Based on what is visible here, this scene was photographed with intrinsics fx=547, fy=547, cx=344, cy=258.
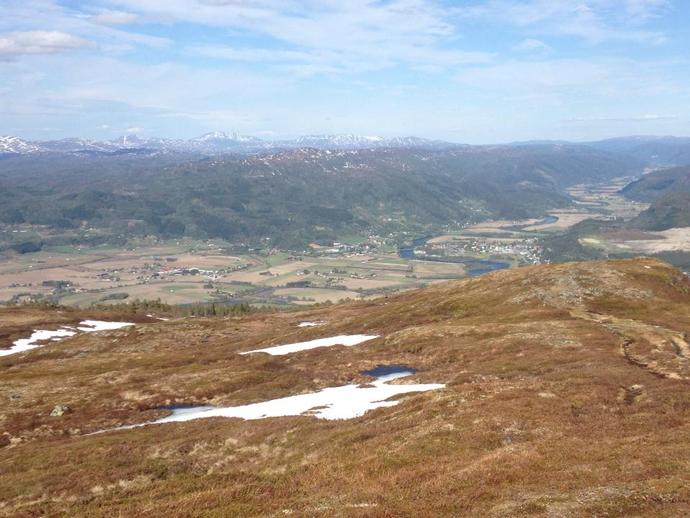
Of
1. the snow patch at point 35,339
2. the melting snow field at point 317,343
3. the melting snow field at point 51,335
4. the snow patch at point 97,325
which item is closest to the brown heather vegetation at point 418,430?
the melting snow field at point 317,343

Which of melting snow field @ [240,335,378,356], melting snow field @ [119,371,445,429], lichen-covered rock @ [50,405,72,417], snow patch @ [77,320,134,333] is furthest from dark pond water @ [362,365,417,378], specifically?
snow patch @ [77,320,134,333]

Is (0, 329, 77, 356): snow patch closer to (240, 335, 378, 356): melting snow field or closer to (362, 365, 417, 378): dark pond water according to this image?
(240, 335, 378, 356): melting snow field

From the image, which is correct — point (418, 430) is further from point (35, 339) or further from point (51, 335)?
point (51, 335)

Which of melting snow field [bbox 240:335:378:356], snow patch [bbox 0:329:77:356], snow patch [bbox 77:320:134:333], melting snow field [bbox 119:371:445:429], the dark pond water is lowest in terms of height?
snow patch [bbox 77:320:134:333]

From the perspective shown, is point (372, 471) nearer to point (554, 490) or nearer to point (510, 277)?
point (554, 490)

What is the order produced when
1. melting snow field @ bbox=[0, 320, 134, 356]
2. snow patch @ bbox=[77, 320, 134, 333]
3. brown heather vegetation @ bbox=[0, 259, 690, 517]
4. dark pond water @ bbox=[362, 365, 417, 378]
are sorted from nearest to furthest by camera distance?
brown heather vegetation @ bbox=[0, 259, 690, 517]
dark pond water @ bbox=[362, 365, 417, 378]
melting snow field @ bbox=[0, 320, 134, 356]
snow patch @ bbox=[77, 320, 134, 333]

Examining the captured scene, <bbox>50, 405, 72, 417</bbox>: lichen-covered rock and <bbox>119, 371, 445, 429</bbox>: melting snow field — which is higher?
<bbox>119, 371, 445, 429</bbox>: melting snow field
